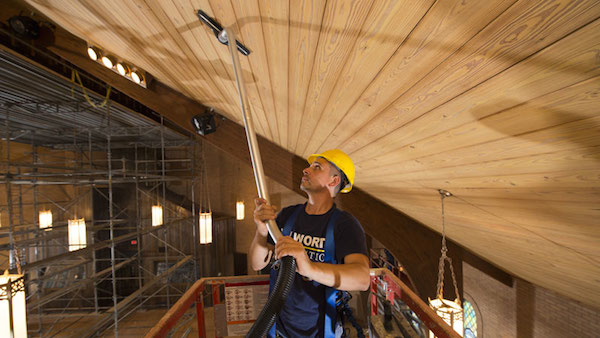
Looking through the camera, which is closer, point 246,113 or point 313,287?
point 246,113

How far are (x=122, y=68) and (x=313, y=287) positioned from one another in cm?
301

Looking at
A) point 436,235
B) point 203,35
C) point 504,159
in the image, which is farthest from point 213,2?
point 436,235

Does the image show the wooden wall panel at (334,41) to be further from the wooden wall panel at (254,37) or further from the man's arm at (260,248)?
the man's arm at (260,248)

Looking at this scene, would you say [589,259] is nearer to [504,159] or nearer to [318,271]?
[504,159]

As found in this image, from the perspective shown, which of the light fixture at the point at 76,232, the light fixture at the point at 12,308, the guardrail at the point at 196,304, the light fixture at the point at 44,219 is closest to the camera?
the guardrail at the point at 196,304

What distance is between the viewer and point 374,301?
2.37m

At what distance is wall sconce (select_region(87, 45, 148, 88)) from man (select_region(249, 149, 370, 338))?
2.52 m

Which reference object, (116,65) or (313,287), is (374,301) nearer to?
(313,287)

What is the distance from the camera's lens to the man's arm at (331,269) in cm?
100

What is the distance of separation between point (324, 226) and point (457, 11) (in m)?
1.15

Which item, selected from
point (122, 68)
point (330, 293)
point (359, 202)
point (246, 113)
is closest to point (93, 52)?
point (122, 68)

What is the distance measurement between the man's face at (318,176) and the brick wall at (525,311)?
382cm

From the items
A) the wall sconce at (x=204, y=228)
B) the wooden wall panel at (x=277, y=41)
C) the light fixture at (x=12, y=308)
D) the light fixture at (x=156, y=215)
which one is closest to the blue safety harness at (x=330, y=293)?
the wooden wall panel at (x=277, y=41)

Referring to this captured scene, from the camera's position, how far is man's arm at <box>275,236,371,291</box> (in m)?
1.00
